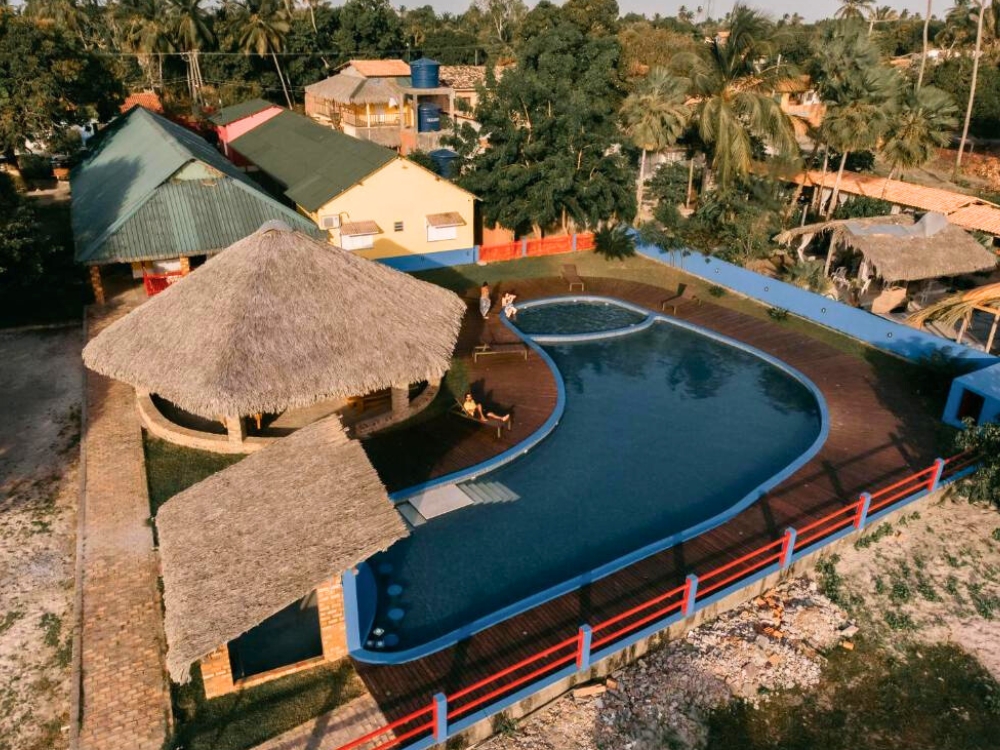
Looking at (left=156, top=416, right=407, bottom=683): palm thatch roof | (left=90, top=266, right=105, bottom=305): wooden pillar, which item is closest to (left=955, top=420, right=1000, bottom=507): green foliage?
(left=156, top=416, right=407, bottom=683): palm thatch roof

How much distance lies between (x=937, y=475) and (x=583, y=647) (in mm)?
10938

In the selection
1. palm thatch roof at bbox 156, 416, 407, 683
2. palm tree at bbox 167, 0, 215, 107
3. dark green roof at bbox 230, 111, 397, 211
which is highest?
palm tree at bbox 167, 0, 215, 107

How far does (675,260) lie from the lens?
35.9 m

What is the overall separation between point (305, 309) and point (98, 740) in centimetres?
1072

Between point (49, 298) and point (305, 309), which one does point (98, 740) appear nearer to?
point (305, 309)

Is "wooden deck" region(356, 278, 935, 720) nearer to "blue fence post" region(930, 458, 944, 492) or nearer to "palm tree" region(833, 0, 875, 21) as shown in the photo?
"blue fence post" region(930, 458, 944, 492)

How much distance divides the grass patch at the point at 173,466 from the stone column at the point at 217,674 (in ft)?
21.3

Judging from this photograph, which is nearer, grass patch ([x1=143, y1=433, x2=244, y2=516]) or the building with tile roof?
grass patch ([x1=143, y1=433, x2=244, y2=516])

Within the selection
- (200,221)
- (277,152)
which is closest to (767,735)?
(200,221)

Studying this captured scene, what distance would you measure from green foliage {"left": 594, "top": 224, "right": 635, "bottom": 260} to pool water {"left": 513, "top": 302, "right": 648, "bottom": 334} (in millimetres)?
5571

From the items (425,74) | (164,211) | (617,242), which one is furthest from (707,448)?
(425,74)

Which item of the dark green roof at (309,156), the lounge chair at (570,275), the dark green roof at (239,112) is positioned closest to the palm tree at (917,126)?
the lounge chair at (570,275)

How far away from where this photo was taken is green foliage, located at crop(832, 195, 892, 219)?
37031 millimetres

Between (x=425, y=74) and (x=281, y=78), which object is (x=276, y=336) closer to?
(x=425, y=74)
